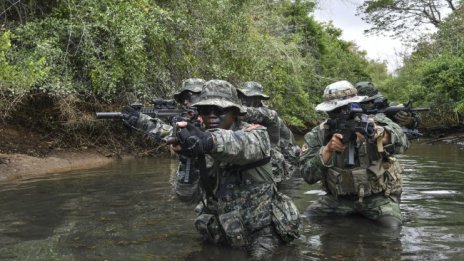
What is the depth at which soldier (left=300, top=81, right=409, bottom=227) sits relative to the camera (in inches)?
228

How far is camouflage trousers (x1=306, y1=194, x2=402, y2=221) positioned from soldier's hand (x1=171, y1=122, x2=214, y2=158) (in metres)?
2.75

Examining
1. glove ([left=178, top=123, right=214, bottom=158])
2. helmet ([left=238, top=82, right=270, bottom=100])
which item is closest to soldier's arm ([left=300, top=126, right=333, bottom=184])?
helmet ([left=238, top=82, right=270, bottom=100])

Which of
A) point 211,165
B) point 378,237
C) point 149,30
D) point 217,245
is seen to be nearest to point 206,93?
point 211,165

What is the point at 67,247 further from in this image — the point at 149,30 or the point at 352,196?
the point at 149,30

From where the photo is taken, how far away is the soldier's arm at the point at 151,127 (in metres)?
5.00

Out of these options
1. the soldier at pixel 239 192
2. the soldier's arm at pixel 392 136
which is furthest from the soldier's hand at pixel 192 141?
the soldier's arm at pixel 392 136

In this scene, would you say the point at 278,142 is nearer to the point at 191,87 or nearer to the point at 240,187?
the point at 191,87

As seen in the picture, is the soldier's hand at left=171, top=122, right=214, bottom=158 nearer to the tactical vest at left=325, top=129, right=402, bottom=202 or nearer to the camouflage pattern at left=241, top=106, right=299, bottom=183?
the tactical vest at left=325, top=129, right=402, bottom=202

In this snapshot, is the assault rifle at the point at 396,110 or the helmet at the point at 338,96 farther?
the assault rifle at the point at 396,110

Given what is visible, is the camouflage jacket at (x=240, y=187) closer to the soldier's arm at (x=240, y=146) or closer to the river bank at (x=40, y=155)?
the soldier's arm at (x=240, y=146)

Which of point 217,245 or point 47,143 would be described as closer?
point 217,245

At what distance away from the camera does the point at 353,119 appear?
5.59 metres

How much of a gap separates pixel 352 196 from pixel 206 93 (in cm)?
247

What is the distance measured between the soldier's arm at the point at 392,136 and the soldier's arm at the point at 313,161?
25.0 inches
